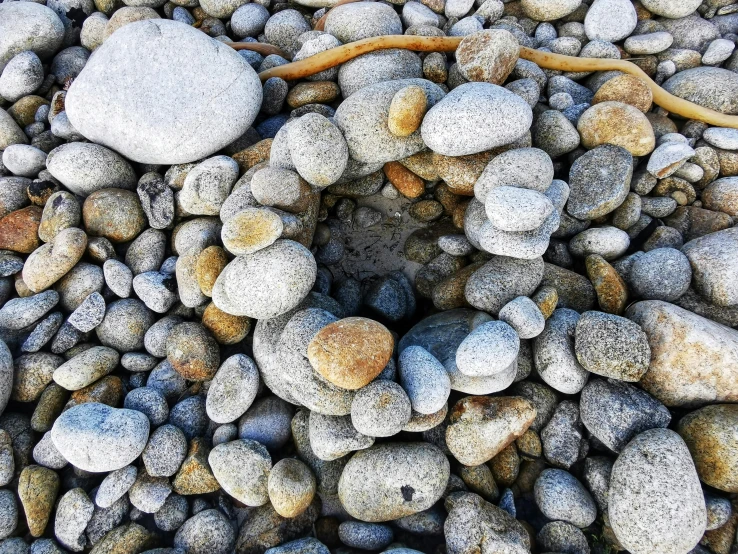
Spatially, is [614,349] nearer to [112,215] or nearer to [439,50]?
[439,50]

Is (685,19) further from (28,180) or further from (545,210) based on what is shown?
(28,180)

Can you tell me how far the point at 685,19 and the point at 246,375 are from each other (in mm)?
4557

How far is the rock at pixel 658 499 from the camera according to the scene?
79.7 inches

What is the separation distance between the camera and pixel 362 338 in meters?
2.31

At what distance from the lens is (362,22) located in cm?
362

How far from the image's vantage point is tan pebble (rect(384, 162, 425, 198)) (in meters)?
3.21

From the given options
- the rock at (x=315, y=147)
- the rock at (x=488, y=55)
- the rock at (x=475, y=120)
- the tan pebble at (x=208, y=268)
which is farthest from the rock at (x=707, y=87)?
the tan pebble at (x=208, y=268)

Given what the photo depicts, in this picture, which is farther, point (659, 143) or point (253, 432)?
point (659, 143)

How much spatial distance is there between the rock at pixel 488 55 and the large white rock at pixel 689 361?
1.80 metres

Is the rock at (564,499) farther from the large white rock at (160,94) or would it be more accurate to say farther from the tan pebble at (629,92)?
the large white rock at (160,94)

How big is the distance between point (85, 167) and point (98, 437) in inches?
71.4

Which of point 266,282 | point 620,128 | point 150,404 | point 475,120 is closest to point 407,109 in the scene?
point 475,120

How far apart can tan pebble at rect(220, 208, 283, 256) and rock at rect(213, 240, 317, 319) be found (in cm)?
6

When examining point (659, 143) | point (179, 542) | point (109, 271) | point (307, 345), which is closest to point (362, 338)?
point (307, 345)
